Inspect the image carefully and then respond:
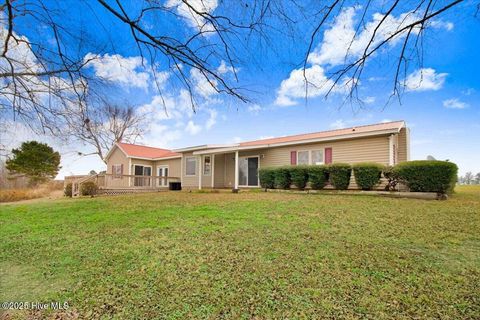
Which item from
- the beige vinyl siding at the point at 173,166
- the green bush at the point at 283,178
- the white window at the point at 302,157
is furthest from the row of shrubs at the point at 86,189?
the white window at the point at 302,157

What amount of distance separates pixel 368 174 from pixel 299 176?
10.2 ft

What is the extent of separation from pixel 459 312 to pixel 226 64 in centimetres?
328

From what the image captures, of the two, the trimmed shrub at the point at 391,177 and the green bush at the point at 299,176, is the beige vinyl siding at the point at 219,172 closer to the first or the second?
the green bush at the point at 299,176

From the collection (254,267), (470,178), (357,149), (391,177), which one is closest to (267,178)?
(357,149)

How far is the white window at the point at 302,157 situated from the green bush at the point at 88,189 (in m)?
12.6

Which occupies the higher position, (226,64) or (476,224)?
(226,64)

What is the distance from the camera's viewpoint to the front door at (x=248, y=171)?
54.7 feet

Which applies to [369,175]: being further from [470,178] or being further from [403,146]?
[470,178]

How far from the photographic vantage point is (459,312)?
2307 millimetres

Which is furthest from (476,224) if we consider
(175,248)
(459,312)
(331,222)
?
(175,248)

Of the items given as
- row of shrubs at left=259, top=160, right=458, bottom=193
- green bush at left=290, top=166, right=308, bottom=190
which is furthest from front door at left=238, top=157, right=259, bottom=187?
green bush at left=290, top=166, right=308, bottom=190

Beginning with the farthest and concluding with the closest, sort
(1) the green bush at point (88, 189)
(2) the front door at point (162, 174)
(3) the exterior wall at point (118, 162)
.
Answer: (3) the exterior wall at point (118, 162), (2) the front door at point (162, 174), (1) the green bush at point (88, 189)

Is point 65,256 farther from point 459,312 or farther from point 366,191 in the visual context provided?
point 366,191

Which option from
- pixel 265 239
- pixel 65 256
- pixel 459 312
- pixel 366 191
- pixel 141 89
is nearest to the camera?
pixel 459 312
